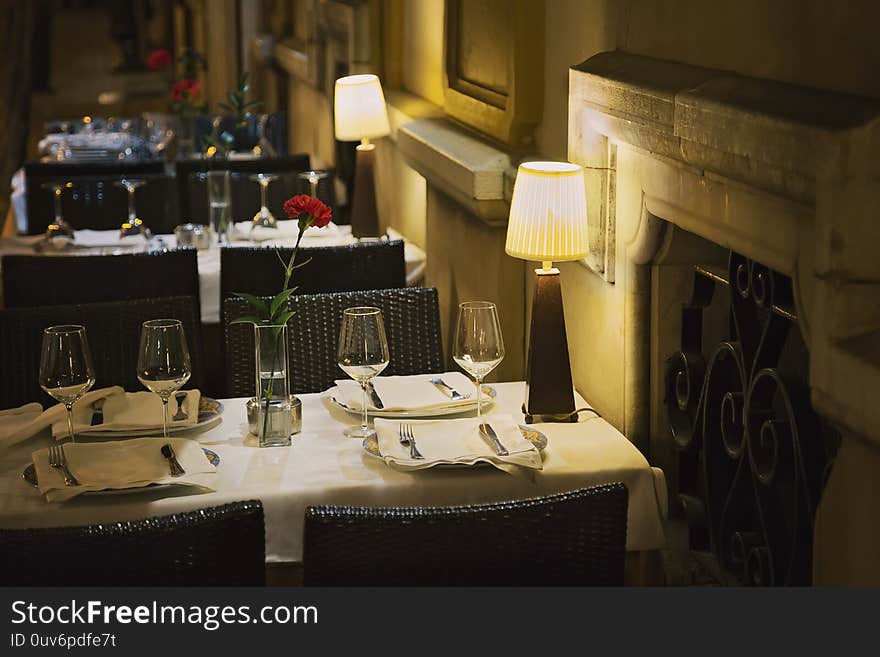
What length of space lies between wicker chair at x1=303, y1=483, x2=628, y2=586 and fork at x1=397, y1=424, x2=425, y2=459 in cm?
61

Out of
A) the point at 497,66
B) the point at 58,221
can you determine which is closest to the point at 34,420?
the point at 497,66

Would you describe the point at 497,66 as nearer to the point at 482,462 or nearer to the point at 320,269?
the point at 320,269

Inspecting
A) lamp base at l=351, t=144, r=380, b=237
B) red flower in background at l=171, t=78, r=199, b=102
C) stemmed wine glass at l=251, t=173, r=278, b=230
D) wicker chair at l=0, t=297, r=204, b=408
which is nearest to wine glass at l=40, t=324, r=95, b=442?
wicker chair at l=0, t=297, r=204, b=408

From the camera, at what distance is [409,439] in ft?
8.63

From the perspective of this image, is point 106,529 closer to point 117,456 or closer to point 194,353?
point 117,456

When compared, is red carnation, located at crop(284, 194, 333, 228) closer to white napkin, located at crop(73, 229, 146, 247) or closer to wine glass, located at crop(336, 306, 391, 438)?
wine glass, located at crop(336, 306, 391, 438)

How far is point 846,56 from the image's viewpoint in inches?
75.1

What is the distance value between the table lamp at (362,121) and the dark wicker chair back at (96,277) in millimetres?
1212

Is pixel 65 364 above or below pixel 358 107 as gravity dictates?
below

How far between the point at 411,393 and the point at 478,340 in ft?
0.98

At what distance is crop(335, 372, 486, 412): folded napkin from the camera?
2.86m

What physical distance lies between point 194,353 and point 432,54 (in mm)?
2471

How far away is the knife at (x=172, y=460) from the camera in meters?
2.46

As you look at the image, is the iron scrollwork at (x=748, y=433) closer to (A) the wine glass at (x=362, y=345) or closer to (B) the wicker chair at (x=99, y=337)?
(A) the wine glass at (x=362, y=345)
